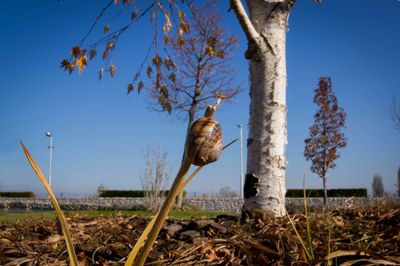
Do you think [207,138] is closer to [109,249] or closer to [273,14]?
[109,249]

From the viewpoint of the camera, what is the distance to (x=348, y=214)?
2.80m

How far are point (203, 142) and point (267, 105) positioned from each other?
7.53 ft

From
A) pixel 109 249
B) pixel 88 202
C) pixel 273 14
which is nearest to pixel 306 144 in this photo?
pixel 88 202

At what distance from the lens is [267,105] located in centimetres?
298

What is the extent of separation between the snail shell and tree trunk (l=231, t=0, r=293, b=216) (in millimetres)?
2019

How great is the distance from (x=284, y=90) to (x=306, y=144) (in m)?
17.0

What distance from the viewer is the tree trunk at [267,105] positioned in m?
2.80

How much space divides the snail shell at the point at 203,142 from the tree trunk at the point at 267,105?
202 cm

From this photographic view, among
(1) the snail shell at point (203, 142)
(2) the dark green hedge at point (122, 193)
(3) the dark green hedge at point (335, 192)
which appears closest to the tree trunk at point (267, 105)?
(1) the snail shell at point (203, 142)

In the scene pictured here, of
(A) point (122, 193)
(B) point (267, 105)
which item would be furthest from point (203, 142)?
(A) point (122, 193)

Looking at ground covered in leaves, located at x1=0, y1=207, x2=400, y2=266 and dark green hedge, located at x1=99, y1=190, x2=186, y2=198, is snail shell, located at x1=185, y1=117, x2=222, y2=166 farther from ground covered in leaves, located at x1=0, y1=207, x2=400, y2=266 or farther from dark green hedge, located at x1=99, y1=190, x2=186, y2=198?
dark green hedge, located at x1=99, y1=190, x2=186, y2=198

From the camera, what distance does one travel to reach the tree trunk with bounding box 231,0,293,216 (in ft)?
9.19

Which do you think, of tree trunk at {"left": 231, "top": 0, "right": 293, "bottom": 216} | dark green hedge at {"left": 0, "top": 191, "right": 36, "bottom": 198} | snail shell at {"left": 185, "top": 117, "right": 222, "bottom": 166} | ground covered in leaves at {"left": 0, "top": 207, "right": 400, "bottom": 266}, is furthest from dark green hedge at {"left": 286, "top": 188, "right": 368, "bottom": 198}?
snail shell at {"left": 185, "top": 117, "right": 222, "bottom": 166}

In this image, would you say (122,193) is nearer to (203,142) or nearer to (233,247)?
(233,247)
